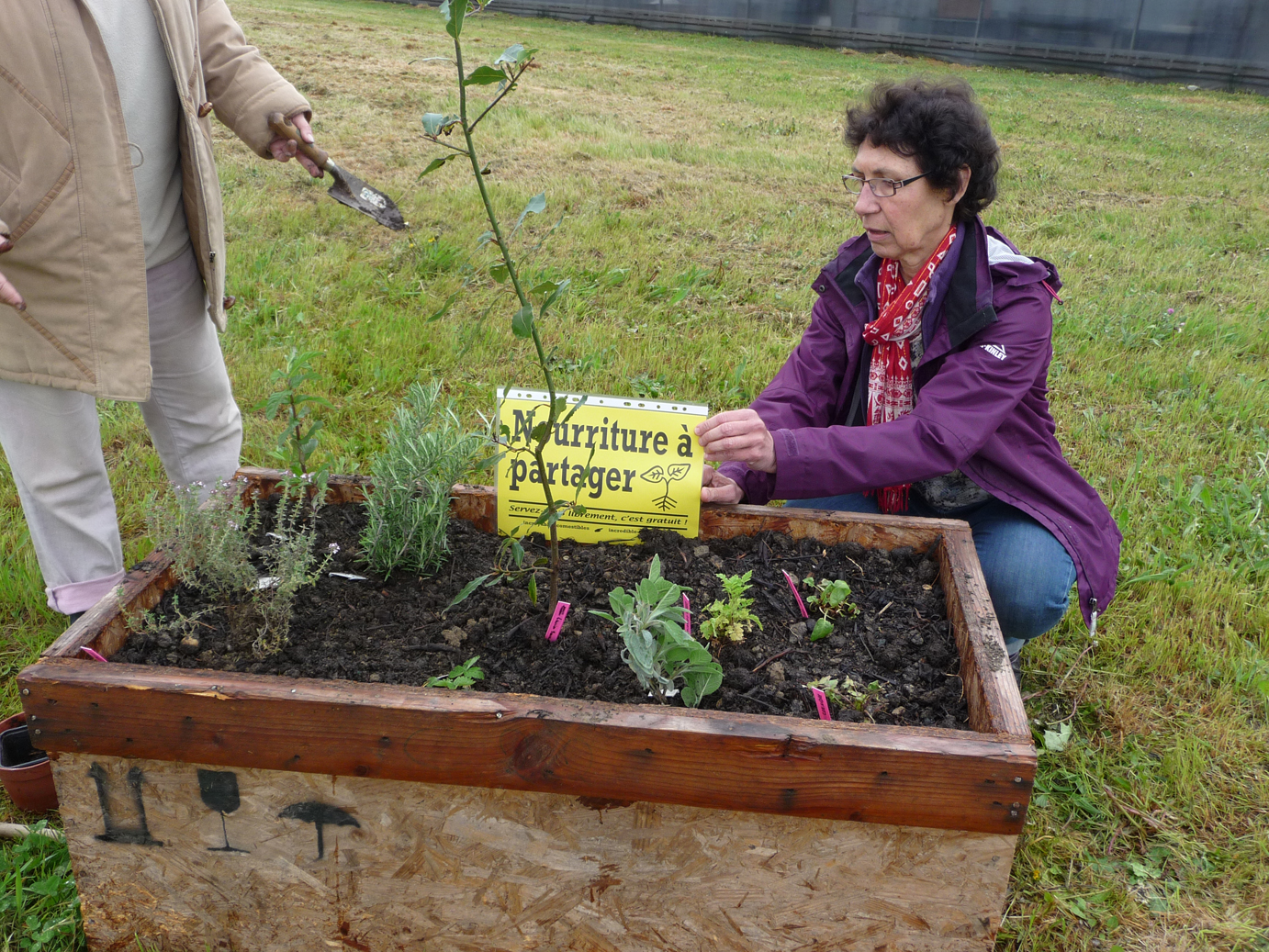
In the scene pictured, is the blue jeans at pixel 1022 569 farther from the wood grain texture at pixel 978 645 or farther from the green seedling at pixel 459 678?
the green seedling at pixel 459 678

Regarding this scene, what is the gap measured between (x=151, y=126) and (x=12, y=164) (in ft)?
1.13

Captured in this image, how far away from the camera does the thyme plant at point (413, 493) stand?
1950mm

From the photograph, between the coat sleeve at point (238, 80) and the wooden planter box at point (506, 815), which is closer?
the wooden planter box at point (506, 815)

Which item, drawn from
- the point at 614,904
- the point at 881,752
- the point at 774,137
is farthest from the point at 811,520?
the point at 774,137

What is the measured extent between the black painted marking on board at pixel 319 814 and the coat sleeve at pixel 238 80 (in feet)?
5.69

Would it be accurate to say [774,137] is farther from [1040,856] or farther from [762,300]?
[1040,856]

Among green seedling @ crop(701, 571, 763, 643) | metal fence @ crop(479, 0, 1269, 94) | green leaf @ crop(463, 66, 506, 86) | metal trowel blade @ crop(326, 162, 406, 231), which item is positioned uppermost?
metal fence @ crop(479, 0, 1269, 94)

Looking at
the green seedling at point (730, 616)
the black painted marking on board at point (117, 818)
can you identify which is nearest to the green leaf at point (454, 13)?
the green seedling at point (730, 616)

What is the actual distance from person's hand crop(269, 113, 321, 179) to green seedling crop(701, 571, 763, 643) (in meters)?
1.52

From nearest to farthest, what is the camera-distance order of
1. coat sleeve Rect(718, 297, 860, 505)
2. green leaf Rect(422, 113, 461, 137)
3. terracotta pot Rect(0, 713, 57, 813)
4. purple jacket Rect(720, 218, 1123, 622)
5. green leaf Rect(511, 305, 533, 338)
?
green leaf Rect(422, 113, 461, 137)
green leaf Rect(511, 305, 533, 338)
terracotta pot Rect(0, 713, 57, 813)
purple jacket Rect(720, 218, 1123, 622)
coat sleeve Rect(718, 297, 860, 505)

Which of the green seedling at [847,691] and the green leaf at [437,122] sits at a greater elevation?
the green leaf at [437,122]

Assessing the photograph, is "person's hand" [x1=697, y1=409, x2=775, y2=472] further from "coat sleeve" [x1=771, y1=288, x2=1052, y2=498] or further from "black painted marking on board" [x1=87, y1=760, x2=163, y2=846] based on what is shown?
"black painted marking on board" [x1=87, y1=760, x2=163, y2=846]

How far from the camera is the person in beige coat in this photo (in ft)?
6.21

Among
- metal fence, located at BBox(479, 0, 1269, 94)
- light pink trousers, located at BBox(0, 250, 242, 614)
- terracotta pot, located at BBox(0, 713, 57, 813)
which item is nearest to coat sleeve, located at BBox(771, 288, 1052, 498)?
light pink trousers, located at BBox(0, 250, 242, 614)
